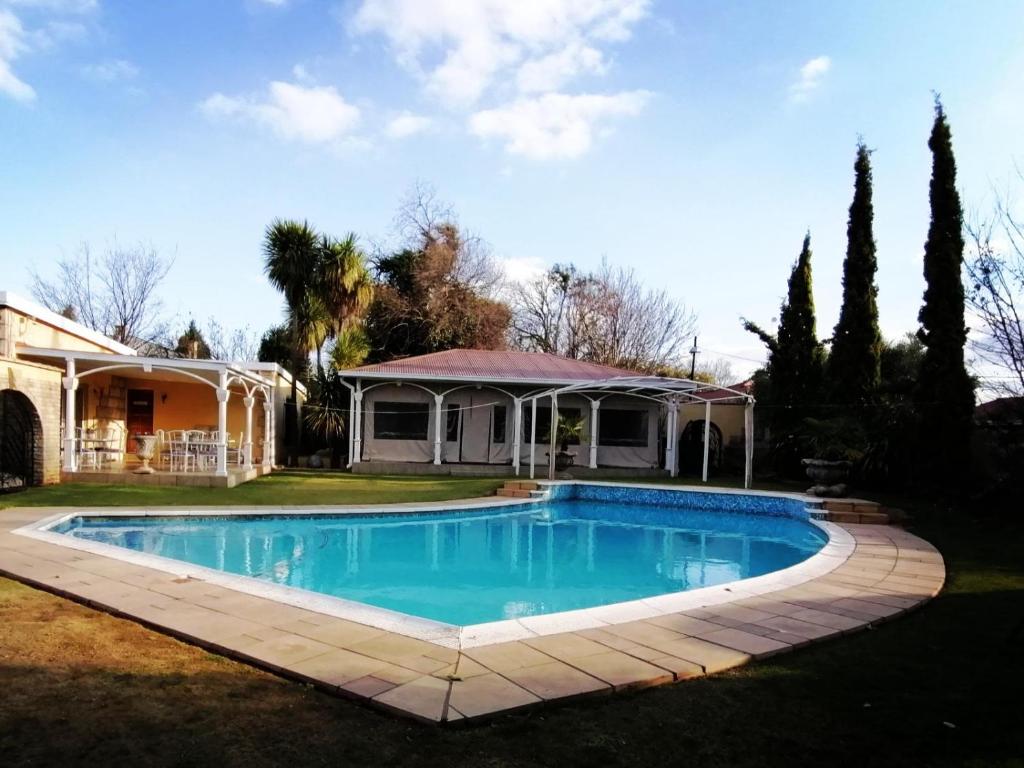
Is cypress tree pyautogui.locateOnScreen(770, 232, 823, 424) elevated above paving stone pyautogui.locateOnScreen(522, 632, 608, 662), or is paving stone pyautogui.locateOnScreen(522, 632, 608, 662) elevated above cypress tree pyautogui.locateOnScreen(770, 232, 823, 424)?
cypress tree pyautogui.locateOnScreen(770, 232, 823, 424)

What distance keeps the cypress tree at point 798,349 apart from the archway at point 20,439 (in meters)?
17.2

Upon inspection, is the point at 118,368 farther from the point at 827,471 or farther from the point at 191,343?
the point at 191,343

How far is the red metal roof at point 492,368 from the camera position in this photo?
18.3 metres

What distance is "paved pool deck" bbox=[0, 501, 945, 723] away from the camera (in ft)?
11.5

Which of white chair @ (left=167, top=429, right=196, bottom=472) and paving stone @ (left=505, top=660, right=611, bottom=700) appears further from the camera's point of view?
white chair @ (left=167, top=429, right=196, bottom=472)

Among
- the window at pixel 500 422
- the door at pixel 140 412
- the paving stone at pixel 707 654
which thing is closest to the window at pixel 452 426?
the window at pixel 500 422

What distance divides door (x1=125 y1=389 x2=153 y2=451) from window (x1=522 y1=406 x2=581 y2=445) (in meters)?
10.7

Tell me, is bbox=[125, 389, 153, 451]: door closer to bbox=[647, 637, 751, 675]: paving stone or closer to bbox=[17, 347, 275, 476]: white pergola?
bbox=[17, 347, 275, 476]: white pergola

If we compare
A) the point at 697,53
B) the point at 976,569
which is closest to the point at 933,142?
the point at 697,53

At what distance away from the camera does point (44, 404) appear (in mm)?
12164

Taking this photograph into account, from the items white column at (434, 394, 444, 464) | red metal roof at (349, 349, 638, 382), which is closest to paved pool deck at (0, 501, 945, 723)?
white column at (434, 394, 444, 464)

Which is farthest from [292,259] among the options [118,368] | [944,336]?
[944,336]

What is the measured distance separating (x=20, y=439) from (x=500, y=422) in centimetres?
1152

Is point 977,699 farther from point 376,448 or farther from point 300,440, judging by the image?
point 300,440
